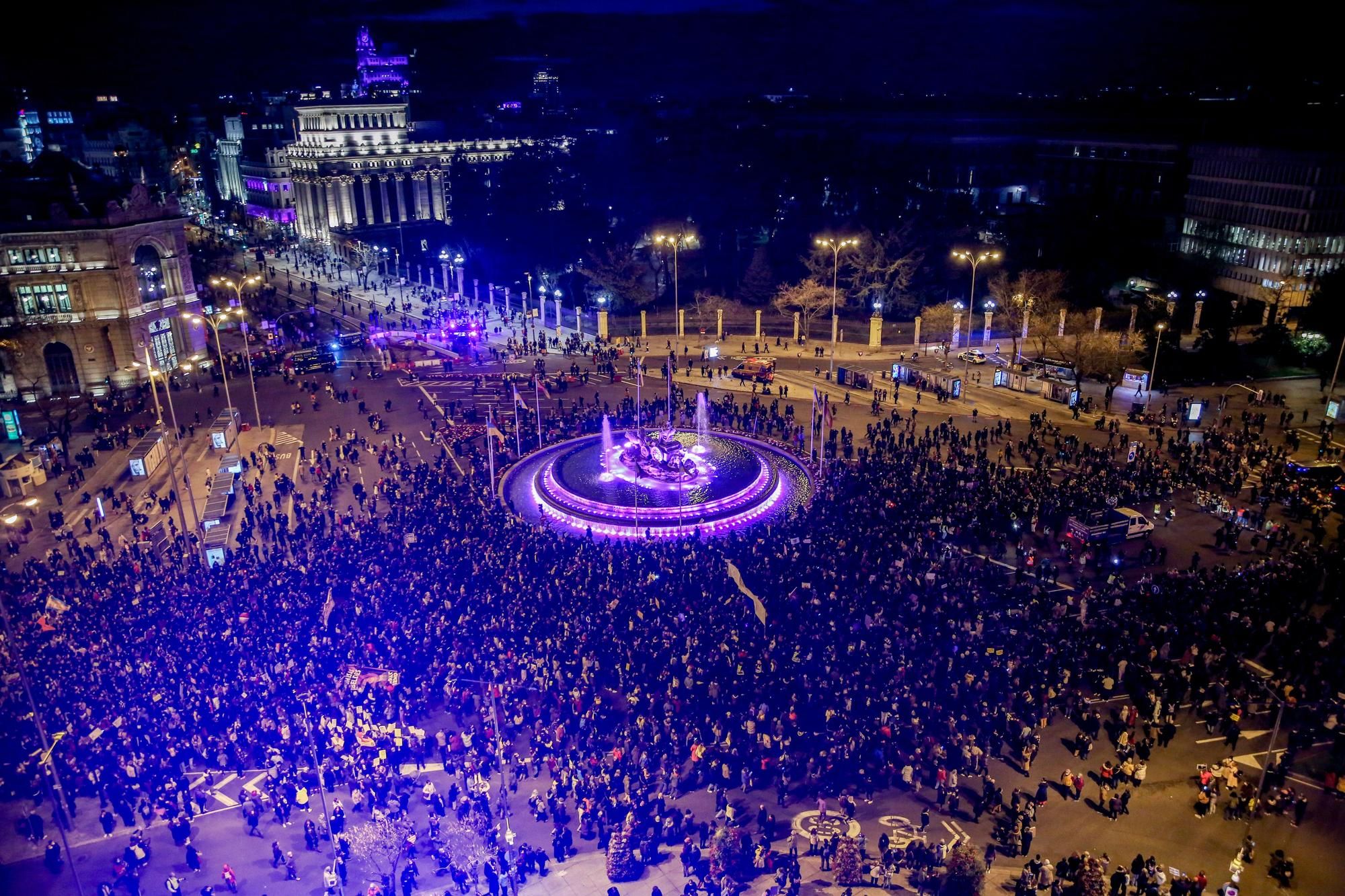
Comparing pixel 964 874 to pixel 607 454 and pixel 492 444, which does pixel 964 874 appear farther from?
pixel 492 444

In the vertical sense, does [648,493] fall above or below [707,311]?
below

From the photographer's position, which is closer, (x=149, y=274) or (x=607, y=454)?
(x=607, y=454)

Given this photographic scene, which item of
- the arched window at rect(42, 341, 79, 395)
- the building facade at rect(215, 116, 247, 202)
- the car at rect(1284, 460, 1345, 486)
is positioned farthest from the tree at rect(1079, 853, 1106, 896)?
the building facade at rect(215, 116, 247, 202)

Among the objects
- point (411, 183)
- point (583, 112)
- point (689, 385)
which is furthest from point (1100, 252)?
point (583, 112)

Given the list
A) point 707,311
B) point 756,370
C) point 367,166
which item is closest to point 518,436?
point 756,370

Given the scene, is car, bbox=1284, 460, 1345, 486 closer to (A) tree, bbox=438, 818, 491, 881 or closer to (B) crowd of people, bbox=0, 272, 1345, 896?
(B) crowd of people, bbox=0, 272, 1345, 896

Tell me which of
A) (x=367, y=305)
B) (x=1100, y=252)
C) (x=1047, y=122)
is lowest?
(x=367, y=305)

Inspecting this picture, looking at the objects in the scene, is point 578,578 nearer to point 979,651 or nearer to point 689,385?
point 979,651
